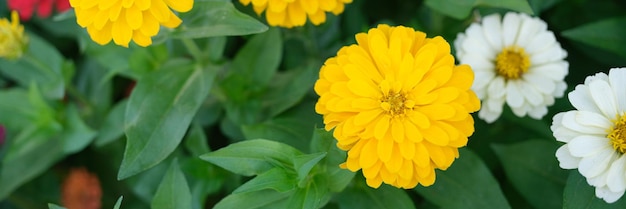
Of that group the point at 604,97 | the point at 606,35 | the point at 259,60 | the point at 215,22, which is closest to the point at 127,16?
the point at 215,22

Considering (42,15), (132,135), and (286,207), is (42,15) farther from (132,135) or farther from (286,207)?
(286,207)

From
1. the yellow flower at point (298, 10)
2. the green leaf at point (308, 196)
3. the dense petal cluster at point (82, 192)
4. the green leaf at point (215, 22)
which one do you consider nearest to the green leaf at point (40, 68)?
the dense petal cluster at point (82, 192)

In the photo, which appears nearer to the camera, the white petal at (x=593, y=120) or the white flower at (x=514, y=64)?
the white petal at (x=593, y=120)

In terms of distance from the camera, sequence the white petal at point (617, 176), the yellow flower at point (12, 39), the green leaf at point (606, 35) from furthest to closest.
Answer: the yellow flower at point (12, 39)
the green leaf at point (606, 35)
the white petal at point (617, 176)

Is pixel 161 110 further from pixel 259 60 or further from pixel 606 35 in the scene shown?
pixel 606 35

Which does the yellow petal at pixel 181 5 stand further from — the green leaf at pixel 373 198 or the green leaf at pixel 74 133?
the green leaf at pixel 74 133

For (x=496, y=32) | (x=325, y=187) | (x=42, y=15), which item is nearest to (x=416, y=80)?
(x=325, y=187)
